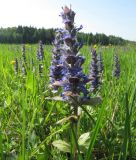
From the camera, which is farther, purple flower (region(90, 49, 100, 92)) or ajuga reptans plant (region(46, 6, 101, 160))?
purple flower (region(90, 49, 100, 92))

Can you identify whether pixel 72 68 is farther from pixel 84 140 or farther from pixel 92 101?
pixel 84 140

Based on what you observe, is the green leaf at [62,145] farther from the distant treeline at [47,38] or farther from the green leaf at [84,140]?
the distant treeline at [47,38]

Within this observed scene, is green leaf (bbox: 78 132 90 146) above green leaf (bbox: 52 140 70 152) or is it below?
above

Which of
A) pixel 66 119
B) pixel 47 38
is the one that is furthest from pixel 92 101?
pixel 47 38

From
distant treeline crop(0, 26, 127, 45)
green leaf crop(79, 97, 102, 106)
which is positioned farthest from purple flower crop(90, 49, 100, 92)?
green leaf crop(79, 97, 102, 106)

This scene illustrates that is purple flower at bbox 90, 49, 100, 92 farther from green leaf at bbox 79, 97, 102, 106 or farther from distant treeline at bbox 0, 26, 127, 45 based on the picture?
green leaf at bbox 79, 97, 102, 106

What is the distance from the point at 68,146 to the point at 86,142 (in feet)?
0.29

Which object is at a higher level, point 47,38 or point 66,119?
point 47,38

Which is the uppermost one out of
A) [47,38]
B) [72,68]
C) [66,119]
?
[47,38]

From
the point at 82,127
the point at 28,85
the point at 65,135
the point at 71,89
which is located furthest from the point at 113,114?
the point at 71,89

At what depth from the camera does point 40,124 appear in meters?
2.21

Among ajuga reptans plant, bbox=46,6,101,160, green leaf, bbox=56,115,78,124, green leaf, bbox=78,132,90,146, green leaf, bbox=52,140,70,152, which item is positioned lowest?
green leaf, bbox=52,140,70,152

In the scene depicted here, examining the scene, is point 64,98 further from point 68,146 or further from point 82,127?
point 82,127

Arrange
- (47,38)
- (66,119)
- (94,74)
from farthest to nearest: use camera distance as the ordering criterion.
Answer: (47,38) → (94,74) → (66,119)
